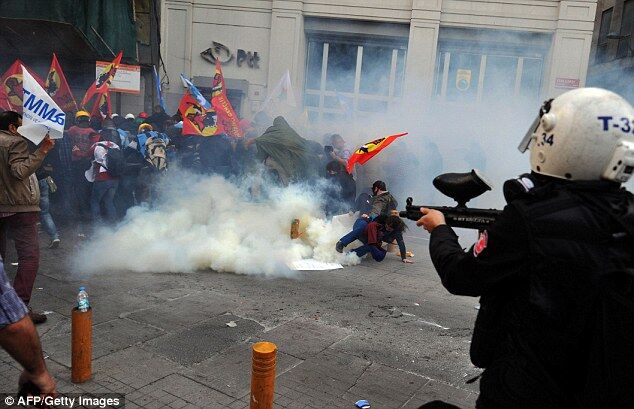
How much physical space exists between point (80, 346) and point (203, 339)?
3.81 ft

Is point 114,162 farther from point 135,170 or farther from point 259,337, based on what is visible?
point 259,337

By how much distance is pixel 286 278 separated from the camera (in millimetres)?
6492

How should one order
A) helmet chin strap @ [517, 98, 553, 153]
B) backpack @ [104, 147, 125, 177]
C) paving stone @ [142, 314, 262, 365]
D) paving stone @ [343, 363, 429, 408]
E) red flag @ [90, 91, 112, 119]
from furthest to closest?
red flag @ [90, 91, 112, 119], backpack @ [104, 147, 125, 177], paving stone @ [142, 314, 262, 365], paving stone @ [343, 363, 429, 408], helmet chin strap @ [517, 98, 553, 153]

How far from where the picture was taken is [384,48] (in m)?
15.8

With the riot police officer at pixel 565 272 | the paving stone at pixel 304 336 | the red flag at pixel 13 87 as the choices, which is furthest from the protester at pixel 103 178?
the riot police officer at pixel 565 272

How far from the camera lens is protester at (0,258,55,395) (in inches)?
75.8

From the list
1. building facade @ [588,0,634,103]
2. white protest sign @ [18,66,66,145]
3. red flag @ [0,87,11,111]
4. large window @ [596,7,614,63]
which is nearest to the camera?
white protest sign @ [18,66,66,145]

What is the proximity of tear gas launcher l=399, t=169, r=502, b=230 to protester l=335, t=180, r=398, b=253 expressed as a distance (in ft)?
18.0

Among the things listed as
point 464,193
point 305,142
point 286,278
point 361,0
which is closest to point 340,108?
point 361,0

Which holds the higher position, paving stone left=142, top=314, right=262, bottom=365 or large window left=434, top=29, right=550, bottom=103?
large window left=434, top=29, right=550, bottom=103

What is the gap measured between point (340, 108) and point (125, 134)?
301 inches

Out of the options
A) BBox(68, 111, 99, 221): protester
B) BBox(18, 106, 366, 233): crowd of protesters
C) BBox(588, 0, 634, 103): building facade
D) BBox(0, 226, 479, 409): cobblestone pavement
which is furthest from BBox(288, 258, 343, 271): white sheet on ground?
BBox(588, 0, 634, 103): building facade

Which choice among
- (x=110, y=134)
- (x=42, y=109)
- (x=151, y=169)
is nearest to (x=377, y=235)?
(x=151, y=169)

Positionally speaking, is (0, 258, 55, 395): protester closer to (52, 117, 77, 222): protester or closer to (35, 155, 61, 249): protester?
(35, 155, 61, 249): protester
